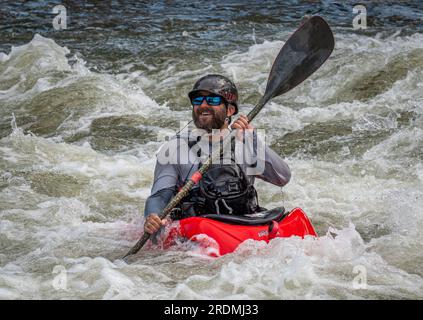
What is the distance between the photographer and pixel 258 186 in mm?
6891

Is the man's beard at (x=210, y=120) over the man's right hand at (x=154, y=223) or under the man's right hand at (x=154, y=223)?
over

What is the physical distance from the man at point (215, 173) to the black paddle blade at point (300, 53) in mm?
639

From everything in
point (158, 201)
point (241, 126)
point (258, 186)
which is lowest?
point (158, 201)

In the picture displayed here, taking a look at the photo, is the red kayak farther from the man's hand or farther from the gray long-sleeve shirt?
the man's hand

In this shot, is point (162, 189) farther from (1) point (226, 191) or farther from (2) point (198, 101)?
(2) point (198, 101)

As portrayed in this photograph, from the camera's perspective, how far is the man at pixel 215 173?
497 centimetres

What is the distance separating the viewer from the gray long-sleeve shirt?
5059 mm

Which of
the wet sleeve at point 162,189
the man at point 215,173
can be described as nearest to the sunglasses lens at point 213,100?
the man at point 215,173

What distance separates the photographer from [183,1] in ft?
43.7

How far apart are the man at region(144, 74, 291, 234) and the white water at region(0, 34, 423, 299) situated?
28 centimetres

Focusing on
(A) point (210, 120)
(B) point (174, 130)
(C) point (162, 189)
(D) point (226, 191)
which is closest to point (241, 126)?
(A) point (210, 120)

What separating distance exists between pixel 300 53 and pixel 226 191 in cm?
136

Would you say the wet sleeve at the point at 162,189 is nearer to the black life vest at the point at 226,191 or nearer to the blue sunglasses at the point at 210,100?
the black life vest at the point at 226,191
